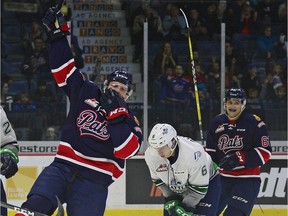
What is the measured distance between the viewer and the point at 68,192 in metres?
4.27

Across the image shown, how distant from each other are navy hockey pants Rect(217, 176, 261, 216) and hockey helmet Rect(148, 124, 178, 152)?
3.50 ft

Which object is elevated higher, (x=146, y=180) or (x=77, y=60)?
(x=77, y=60)

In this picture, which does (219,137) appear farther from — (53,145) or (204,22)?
(204,22)

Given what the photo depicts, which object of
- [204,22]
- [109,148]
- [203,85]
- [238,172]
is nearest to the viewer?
[109,148]

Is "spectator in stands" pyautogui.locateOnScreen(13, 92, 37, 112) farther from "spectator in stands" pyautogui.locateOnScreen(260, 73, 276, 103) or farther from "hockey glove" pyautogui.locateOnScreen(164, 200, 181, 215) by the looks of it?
"hockey glove" pyautogui.locateOnScreen(164, 200, 181, 215)

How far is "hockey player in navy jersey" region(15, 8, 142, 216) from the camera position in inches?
162

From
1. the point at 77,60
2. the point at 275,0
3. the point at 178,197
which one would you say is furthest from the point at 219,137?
the point at 275,0

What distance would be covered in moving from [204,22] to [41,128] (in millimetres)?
1889

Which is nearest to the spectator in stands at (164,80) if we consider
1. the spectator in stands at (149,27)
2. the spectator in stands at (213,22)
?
the spectator in stands at (149,27)

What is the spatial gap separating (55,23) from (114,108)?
671 mm

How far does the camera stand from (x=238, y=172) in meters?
5.58

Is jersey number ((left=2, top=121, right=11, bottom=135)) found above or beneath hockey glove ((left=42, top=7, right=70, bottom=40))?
beneath

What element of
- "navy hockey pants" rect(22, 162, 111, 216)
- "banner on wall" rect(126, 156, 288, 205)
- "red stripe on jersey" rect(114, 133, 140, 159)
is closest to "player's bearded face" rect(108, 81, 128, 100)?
"red stripe on jersey" rect(114, 133, 140, 159)

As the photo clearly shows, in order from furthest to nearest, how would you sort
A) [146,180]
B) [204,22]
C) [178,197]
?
[204,22] < [146,180] < [178,197]
